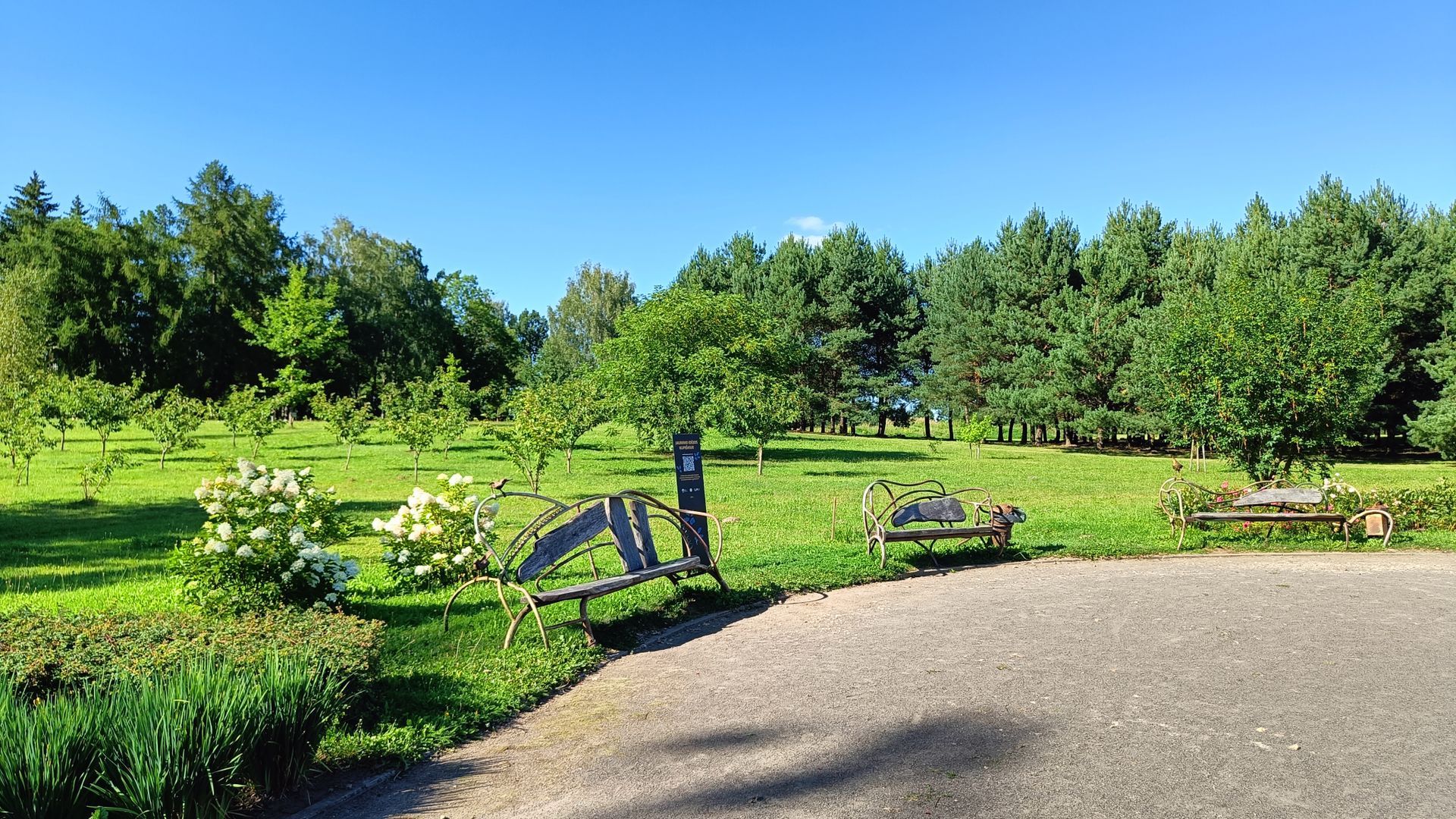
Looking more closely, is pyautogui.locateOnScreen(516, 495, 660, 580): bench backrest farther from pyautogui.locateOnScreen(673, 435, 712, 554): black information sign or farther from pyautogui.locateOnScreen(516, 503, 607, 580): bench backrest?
pyautogui.locateOnScreen(673, 435, 712, 554): black information sign

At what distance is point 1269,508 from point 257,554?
12.2 m

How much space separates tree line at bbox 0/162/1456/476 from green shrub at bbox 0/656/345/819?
545 inches

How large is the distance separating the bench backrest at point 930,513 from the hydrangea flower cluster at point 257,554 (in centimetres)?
560

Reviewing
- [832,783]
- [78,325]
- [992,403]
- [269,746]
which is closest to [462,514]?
[269,746]

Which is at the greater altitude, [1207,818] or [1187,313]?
[1187,313]

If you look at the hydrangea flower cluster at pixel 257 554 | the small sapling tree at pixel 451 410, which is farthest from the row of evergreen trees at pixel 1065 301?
the small sapling tree at pixel 451 410

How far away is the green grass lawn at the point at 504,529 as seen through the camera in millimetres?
5066

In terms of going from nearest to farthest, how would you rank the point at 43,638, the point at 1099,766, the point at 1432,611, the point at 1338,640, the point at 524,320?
the point at 1099,766 < the point at 43,638 < the point at 1338,640 < the point at 1432,611 < the point at 524,320

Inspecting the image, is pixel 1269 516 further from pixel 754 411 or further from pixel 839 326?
pixel 839 326

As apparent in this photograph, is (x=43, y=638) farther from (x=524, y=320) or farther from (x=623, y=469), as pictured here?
(x=524, y=320)

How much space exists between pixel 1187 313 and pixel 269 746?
17.9 metres

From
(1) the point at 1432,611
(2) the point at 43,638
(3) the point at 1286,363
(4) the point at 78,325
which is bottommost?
(1) the point at 1432,611

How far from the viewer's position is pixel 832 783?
11.4 ft

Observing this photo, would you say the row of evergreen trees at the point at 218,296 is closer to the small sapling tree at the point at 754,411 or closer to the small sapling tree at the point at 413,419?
the small sapling tree at the point at 413,419
